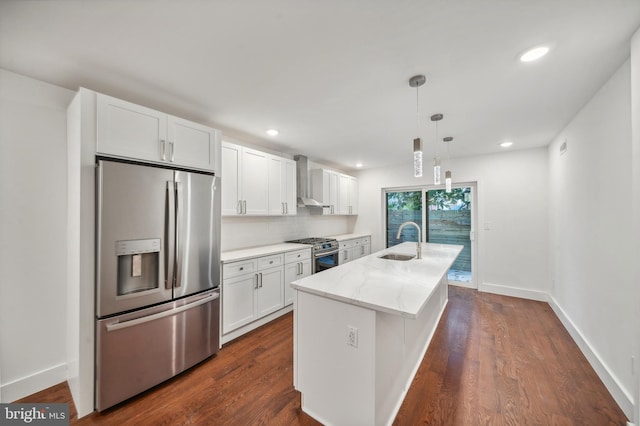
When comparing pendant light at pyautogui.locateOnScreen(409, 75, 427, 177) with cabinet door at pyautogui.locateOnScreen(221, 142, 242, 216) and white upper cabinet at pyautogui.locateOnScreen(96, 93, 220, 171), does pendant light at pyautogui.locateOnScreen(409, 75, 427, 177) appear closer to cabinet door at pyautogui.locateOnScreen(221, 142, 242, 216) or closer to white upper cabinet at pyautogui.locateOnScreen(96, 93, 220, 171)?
white upper cabinet at pyautogui.locateOnScreen(96, 93, 220, 171)

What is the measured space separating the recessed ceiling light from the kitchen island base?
5.65 feet

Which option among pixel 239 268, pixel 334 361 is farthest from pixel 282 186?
pixel 334 361

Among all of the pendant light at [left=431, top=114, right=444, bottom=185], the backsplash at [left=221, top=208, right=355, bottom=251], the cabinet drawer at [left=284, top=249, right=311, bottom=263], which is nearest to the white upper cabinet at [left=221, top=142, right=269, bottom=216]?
the backsplash at [left=221, top=208, right=355, bottom=251]

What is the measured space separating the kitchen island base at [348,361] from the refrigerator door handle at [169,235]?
114 cm

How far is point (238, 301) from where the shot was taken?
268 centimetres

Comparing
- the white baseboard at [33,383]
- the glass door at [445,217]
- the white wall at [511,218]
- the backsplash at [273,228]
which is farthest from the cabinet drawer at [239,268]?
the glass door at [445,217]

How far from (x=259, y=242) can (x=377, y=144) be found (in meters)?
2.40

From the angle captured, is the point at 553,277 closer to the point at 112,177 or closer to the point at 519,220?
the point at 519,220

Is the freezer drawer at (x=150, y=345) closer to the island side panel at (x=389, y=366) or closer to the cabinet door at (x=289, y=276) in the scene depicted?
the cabinet door at (x=289, y=276)

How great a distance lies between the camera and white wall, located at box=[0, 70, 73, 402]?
1792 millimetres

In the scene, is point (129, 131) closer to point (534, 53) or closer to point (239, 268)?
point (239, 268)

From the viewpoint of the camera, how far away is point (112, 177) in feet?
5.73

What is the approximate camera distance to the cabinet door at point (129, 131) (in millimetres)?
1751

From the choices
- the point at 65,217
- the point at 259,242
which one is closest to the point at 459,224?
the point at 259,242
